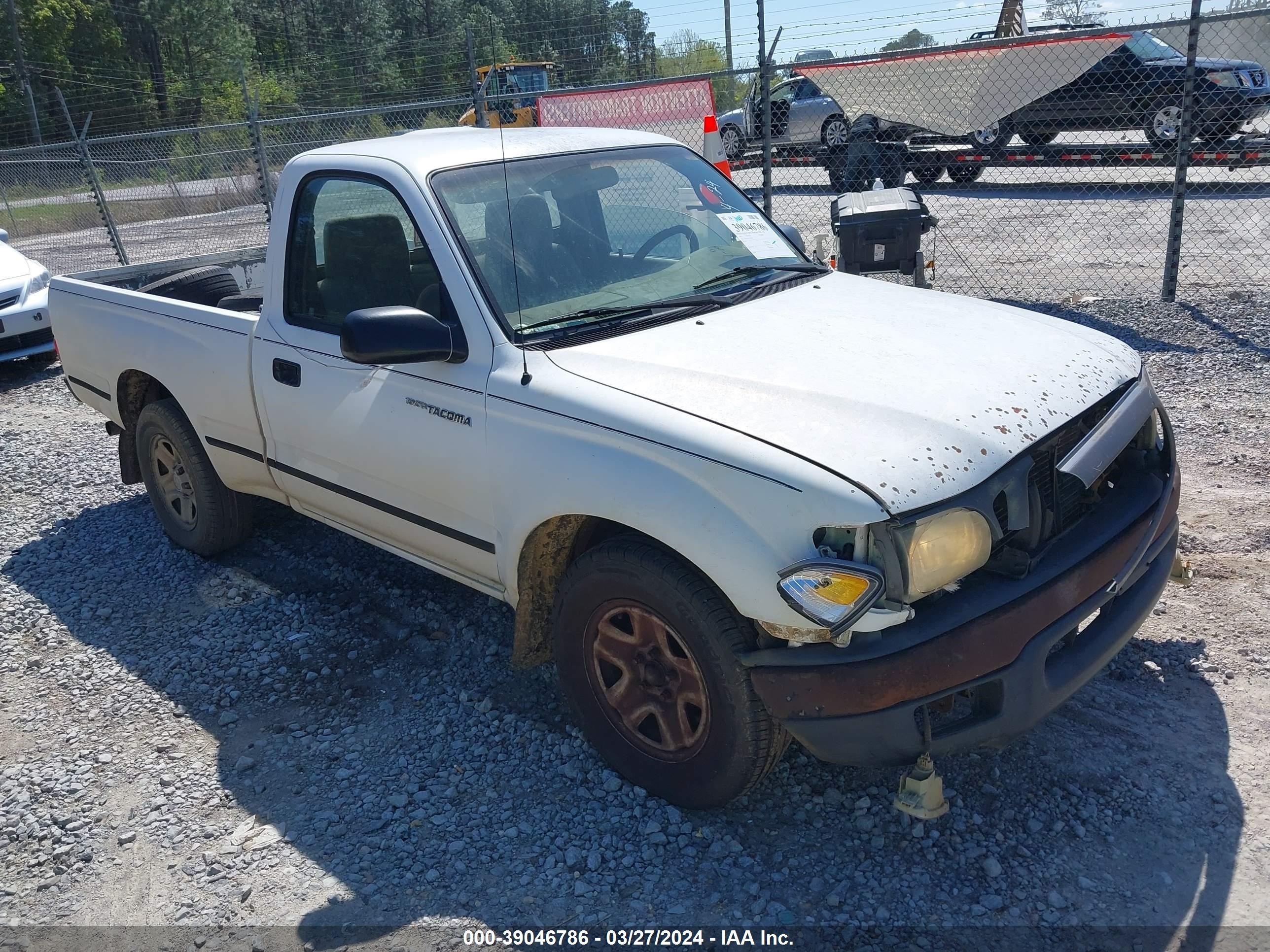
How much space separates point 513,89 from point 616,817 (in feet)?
77.5

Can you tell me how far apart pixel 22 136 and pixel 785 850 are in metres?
40.0

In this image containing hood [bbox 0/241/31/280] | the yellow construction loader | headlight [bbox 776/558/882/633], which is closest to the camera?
headlight [bbox 776/558/882/633]

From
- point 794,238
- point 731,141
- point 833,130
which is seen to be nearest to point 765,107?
point 794,238

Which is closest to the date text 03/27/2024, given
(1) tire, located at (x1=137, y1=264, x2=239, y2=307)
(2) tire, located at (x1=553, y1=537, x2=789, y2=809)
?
(2) tire, located at (x1=553, y1=537, x2=789, y2=809)

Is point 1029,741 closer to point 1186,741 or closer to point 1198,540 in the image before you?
point 1186,741

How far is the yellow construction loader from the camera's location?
464 inches

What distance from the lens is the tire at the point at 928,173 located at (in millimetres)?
14633

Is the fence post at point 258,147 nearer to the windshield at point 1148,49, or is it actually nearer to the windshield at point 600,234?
the windshield at point 600,234

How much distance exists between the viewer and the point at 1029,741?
3375 mm

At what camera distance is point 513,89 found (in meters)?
24.4

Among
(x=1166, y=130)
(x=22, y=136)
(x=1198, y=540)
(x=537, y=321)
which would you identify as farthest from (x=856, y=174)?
(x=22, y=136)

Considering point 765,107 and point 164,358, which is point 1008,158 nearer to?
point 765,107

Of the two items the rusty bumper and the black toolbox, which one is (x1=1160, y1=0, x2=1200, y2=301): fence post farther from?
the rusty bumper

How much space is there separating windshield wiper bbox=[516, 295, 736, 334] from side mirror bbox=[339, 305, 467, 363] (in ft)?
0.89
